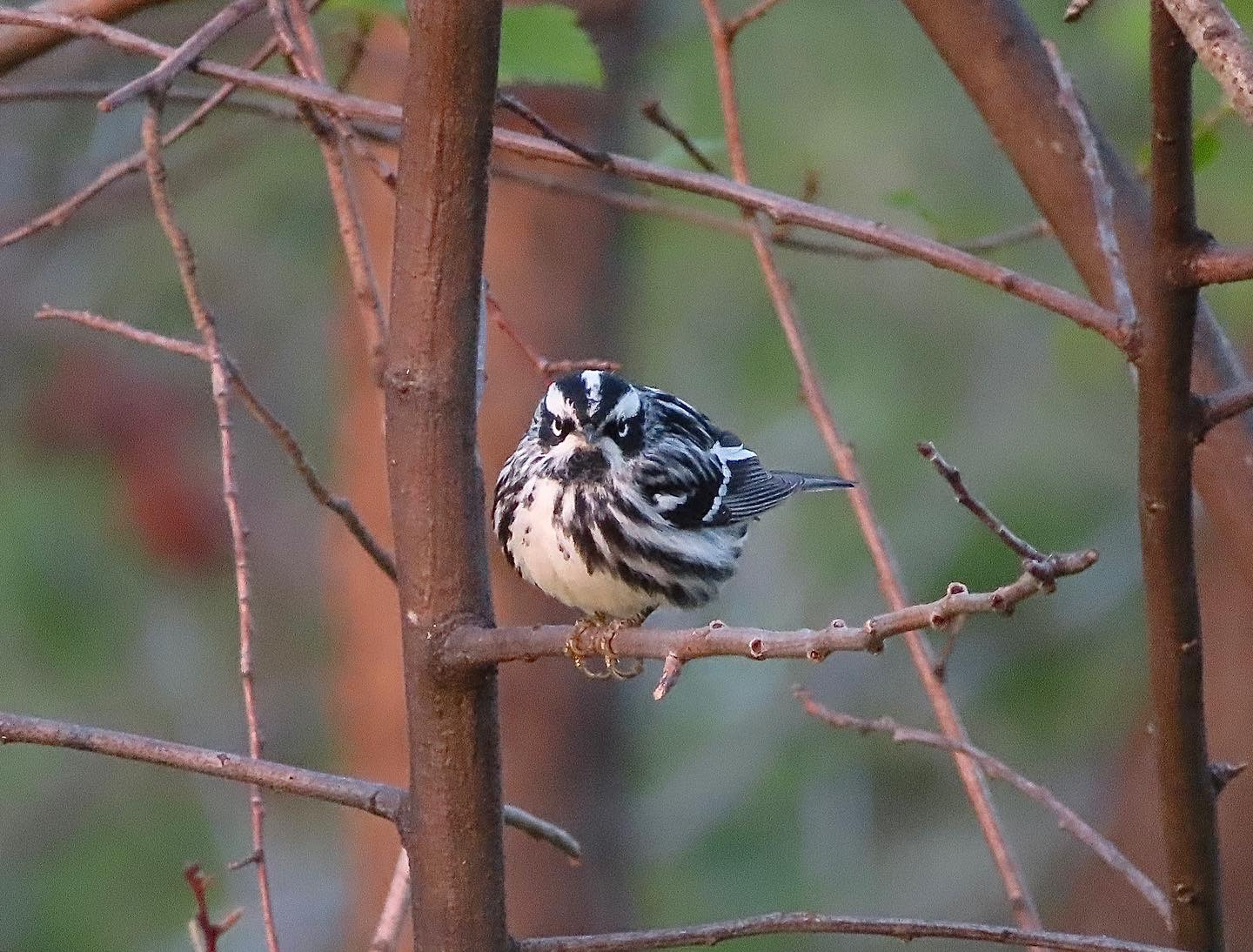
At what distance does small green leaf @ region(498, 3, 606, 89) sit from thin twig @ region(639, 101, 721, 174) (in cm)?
18

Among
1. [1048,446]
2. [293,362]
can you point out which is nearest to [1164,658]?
[1048,446]

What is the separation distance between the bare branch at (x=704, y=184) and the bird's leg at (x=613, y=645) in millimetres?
560

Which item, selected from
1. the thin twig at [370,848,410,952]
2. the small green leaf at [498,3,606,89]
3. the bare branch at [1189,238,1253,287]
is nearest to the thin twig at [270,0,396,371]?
the small green leaf at [498,3,606,89]

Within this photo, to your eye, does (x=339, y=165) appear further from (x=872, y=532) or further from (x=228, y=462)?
(x=872, y=532)

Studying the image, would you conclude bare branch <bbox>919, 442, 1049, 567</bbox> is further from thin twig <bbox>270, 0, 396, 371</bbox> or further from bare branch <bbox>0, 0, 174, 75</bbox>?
bare branch <bbox>0, 0, 174, 75</bbox>

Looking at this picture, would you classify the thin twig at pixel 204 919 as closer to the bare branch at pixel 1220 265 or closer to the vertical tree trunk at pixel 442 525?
the vertical tree trunk at pixel 442 525

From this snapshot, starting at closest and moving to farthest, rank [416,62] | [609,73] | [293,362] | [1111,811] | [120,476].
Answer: [416,62] < [609,73] < [1111,811] < [120,476] < [293,362]

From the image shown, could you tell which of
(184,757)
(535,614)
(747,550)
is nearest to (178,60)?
(184,757)

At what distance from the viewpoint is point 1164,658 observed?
76.0 inches

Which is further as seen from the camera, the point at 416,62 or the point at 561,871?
the point at 561,871

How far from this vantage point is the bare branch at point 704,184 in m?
2.06

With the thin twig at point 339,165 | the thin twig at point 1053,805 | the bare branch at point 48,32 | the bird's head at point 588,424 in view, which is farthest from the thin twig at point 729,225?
the thin twig at point 1053,805

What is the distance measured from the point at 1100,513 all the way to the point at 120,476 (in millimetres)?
4507

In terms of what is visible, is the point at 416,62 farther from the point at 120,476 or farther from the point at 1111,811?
the point at 120,476
